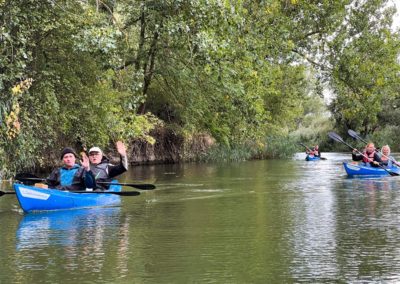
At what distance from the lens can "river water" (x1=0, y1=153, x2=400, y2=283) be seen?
7219 mm

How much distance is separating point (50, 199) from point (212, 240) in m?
4.14

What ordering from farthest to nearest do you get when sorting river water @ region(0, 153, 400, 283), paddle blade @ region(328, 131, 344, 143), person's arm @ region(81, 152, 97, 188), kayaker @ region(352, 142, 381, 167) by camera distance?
paddle blade @ region(328, 131, 344, 143) → kayaker @ region(352, 142, 381, 167) → person's arm @ region(81, 152, 97, 188) → river water @ region(0, 153, 400, 283)

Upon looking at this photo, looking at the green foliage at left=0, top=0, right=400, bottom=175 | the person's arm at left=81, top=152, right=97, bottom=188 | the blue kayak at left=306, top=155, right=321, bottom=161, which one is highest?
the green foliage at left=0, top=0, right=400, bottom=175

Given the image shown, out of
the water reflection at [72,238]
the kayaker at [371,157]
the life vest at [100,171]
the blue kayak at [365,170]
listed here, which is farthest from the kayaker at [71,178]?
the kayaker at [371,157]

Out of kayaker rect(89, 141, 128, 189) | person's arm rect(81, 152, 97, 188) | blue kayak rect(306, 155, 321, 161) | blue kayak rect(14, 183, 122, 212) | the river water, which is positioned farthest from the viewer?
blue kayak rect(306, 155, 321, 161)

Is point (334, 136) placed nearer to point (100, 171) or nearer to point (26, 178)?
point (100, 171)

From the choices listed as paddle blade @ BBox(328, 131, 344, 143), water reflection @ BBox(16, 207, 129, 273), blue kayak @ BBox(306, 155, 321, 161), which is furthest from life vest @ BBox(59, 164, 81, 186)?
blue kayak @ BBox(306, 155, 321, 161)

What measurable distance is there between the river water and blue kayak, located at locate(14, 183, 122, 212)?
187 millimetres

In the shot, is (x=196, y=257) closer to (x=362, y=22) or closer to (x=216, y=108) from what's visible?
(x=216, y=108)

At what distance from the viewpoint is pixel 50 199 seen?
40.6ft

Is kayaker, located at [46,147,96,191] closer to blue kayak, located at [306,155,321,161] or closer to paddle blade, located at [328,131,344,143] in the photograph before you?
paddle blade, located at [328,131,344,143]

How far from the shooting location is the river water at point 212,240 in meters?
7.22

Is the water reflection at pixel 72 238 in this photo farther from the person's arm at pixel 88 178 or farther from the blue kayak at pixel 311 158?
the blue kayak at pixel 311 158

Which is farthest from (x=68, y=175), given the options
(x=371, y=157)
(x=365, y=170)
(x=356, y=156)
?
(x=356, y=156)
